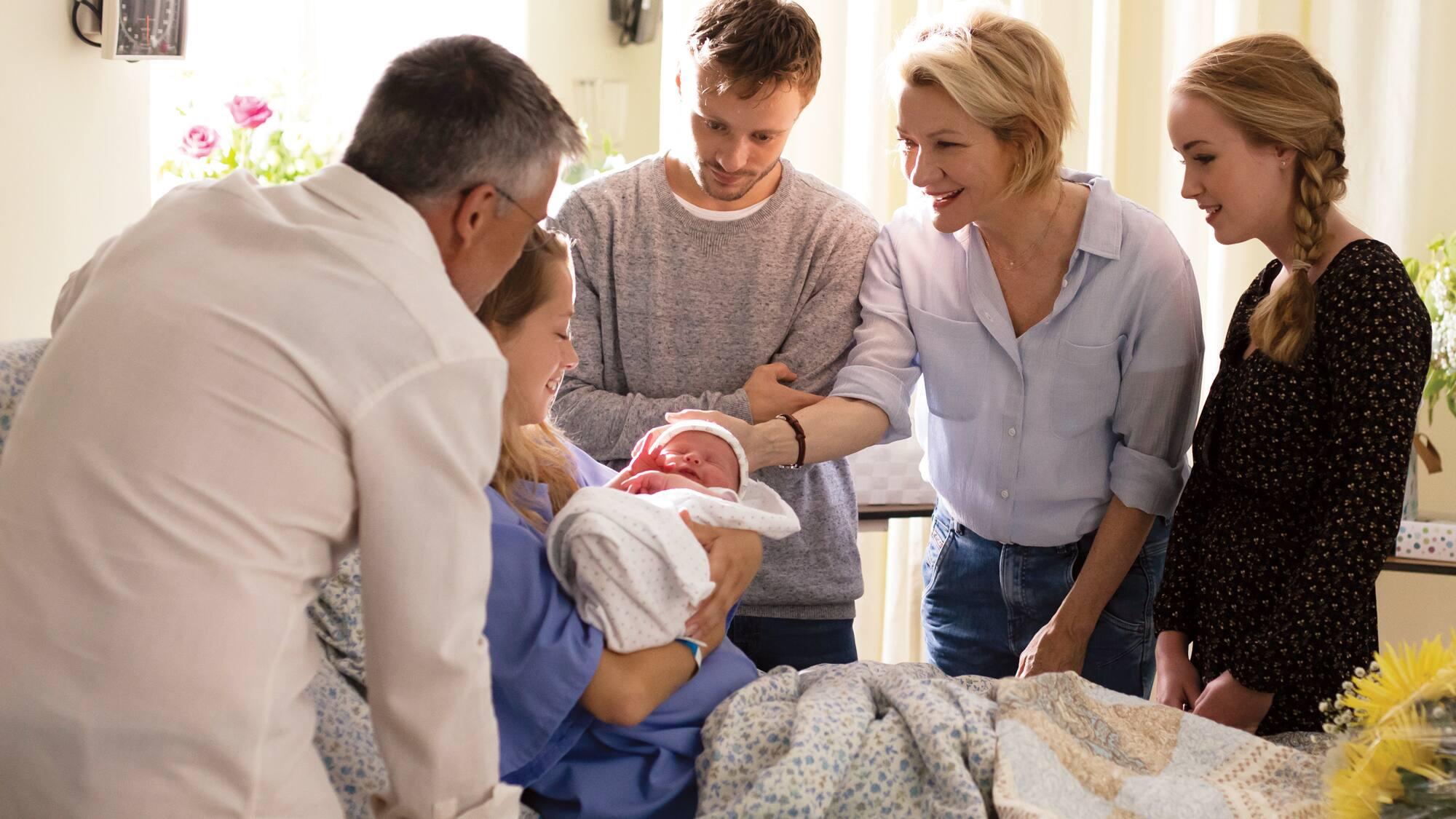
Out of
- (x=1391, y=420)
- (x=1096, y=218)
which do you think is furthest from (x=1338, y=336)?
(x=1096, y=218)

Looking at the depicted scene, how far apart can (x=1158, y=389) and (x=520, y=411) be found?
1.01 m

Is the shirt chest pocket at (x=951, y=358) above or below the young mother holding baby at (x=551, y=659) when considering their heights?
above

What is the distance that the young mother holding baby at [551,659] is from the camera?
1.44 m

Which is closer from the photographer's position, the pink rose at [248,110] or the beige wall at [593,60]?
the pink rose at [248,110]

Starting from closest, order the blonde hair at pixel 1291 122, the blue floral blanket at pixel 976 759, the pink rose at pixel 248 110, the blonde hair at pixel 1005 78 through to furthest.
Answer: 1. the blue floral blanket at pixel 976 759
2. the blonde hair at pixel 1291 122
3. the blonde hair at pixel 1005 78
4. the pink rose at pixel 248 110

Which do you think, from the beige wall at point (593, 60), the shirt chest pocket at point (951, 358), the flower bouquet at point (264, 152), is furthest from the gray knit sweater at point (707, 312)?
the beige wall at point (593, 60)

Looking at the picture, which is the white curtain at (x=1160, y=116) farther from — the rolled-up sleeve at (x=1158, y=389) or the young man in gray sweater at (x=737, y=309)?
the rolled-up sleeve at (x=1158, y=389)

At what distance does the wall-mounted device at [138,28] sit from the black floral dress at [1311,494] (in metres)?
2.08

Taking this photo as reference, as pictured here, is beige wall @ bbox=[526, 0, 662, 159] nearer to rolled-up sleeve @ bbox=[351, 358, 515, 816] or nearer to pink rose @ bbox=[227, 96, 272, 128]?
pink rose @ bbox=[227, 96, 272, 128]

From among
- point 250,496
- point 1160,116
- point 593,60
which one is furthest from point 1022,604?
point 593,60

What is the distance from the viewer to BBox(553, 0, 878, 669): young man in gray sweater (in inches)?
78.4

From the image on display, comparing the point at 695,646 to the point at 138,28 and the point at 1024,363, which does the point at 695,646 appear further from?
the point at 138,28

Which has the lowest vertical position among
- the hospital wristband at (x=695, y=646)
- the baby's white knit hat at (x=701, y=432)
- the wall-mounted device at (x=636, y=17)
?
the hospital wristband at (x=695, y=646)

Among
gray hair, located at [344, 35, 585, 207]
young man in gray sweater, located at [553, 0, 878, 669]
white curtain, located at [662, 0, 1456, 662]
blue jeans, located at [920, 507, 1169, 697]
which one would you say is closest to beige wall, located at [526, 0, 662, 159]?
white curtain, located at [662, 0, 1456, 662]
